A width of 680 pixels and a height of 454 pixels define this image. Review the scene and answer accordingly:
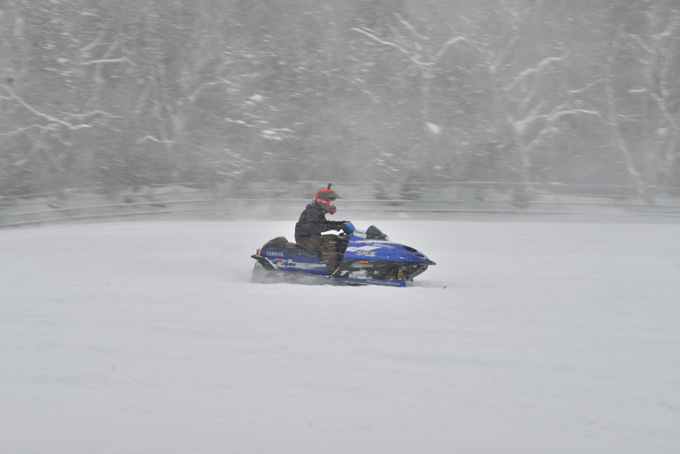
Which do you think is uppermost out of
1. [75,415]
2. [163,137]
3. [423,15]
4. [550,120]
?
[423,15]

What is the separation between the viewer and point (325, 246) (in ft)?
32.7

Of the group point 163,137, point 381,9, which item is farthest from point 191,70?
point 381,9

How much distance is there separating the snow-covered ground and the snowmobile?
0.38 meters

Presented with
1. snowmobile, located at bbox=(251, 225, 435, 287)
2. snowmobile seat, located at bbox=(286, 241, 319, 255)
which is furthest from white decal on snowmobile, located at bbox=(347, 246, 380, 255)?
snowmobile seat, located at bbox=(286, 241, 319, 255)

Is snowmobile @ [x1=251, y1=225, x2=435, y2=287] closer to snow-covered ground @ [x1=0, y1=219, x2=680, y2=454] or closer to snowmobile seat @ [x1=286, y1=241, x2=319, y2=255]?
snowmobile seat @ [x1=286, y1=241, x2=319, y2=255]

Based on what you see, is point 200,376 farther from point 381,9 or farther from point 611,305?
point 381,9

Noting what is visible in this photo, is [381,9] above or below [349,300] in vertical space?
above

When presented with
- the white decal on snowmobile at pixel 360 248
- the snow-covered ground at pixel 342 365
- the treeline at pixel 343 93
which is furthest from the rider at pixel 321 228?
the treeline at pixel 343 93

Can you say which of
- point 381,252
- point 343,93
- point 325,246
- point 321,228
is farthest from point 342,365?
point 343,93

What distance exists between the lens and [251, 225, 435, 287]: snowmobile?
9.60 metres

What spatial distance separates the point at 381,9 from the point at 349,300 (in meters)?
32.2

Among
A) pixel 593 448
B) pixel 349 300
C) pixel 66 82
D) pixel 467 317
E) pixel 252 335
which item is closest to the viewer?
pixel 593 448

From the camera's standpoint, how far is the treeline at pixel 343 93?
108ft

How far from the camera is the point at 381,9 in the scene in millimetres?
37562
